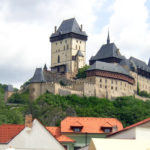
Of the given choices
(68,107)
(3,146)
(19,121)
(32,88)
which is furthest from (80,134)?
(32,88)

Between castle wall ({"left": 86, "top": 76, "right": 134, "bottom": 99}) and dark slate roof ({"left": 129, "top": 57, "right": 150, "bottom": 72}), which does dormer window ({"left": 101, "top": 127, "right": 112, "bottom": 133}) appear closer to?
castle wall ({"left": 86, "top": 76, "right": 134, "bottom": 99})

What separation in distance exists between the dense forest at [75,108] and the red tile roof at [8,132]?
1769 inches

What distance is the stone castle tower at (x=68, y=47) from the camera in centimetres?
12550

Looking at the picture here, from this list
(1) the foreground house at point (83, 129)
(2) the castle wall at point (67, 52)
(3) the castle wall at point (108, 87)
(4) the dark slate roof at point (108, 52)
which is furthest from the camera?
(4) the dark slate roof at point (108, 52)

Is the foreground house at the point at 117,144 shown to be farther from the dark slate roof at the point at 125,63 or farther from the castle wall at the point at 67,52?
the dark slate roof at the point at 125,63

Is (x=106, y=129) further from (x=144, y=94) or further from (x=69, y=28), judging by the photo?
(x=69, y=28)

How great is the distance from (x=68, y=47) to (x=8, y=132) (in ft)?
281

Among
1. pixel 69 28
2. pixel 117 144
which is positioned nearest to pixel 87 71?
pixel 69 28

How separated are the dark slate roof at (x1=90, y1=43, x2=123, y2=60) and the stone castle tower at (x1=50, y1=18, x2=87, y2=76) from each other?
359 cm

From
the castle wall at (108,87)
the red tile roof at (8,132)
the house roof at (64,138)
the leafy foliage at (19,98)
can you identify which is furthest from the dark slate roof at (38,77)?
the red tile roof at (8,132)

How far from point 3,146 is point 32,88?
65804 millimetres

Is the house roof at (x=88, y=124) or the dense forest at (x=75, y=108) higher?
the dense forest at (x=75, y=108)

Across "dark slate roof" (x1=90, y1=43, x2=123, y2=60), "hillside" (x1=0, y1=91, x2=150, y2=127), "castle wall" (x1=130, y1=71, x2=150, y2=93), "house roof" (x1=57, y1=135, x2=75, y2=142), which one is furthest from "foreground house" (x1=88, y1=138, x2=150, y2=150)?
"dark slate roof" (x1=90, y1=43, x2=123, y2=60)

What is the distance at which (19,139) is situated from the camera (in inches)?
1645
